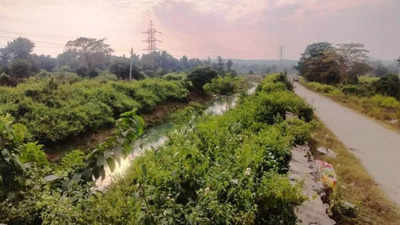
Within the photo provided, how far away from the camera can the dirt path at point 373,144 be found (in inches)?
167

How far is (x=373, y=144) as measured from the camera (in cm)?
626

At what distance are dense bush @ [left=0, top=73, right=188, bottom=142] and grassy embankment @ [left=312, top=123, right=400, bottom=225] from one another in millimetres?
10490

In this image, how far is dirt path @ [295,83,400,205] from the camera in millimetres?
4236

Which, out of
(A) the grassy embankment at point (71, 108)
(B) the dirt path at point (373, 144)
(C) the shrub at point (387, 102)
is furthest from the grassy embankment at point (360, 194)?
(C) the shrub at point (387, 102)

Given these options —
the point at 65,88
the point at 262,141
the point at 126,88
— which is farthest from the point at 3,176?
the point at 126,88

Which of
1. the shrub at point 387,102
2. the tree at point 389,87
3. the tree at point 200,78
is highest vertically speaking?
the tree at point 200,78

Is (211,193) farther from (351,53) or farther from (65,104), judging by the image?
(351,53)

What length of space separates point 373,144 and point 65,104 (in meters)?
13.5

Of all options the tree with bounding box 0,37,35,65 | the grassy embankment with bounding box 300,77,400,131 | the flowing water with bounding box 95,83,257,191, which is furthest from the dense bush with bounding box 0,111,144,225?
the tree with bounding box 0,37,35,65

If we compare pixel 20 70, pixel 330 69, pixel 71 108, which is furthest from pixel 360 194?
pixel 20 70

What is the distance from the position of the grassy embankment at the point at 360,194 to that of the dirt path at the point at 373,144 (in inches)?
8.1

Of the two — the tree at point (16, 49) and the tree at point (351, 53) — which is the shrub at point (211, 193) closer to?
the tree at point (351, 53)

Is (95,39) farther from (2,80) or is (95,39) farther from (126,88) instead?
(126,88)

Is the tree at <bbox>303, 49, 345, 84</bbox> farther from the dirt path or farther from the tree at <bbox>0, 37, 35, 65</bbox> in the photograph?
the tree at <bbox>0, 37, 35, 65</bbox>
